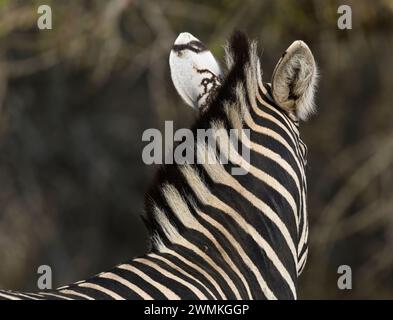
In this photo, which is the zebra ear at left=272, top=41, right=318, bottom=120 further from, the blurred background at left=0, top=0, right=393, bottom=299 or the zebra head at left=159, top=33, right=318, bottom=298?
the blurred background at left=0, top=0, right=393, bottom=299

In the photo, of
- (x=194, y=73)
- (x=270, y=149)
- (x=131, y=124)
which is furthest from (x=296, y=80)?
(x=131, y=124)

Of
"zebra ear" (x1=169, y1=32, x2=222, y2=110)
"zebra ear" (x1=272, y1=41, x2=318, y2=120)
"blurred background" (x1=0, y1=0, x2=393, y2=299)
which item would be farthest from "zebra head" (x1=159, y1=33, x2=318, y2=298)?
"blurred background" (x1=0, y1=0, x2=393, y2=299)

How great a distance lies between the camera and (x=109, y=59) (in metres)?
9.16

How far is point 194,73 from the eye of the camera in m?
3.78

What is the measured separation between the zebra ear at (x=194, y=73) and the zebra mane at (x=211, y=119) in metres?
0.21

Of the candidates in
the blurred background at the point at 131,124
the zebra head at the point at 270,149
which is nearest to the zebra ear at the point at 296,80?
the zebra head at the point at 270,149

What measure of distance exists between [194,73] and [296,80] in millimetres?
457

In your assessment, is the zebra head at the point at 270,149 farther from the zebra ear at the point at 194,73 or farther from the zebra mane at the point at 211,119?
the zebra ear at the point at 194,73

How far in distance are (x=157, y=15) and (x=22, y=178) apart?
3.73 metres

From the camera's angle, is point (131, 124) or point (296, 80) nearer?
point (296, 80)

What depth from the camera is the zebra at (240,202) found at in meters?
3.18

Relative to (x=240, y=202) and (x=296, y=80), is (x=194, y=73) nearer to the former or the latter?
(x=296, y=80)
